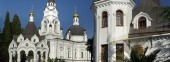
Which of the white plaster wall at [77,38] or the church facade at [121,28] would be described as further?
the white plaster wall at [77,38]

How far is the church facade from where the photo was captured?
27031 mm

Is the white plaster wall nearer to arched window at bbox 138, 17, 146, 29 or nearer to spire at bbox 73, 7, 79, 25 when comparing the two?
spire at bbox 73, 7, 79, 25

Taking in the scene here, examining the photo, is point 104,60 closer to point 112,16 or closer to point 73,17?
point 112,16

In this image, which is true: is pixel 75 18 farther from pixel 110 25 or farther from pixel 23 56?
pixel 110 25

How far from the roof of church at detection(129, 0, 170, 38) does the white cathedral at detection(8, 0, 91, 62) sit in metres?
34.4

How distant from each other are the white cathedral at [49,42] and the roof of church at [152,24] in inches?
1355

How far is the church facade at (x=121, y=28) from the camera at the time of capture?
27.0 metres

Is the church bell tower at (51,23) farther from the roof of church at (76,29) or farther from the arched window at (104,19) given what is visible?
the arched window at (104,19)

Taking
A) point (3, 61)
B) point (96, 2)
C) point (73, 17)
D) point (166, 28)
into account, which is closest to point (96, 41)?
point (96, 2)

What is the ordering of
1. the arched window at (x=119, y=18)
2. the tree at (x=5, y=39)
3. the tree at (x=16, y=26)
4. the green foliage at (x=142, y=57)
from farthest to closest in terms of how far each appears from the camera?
the tree at (x=16, y=26) → the tree at (x=5, y=39) → the arched window at (x=119, y=18) → the green foliage at (x=142, y=57)

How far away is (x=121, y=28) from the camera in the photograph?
28156 millimetres

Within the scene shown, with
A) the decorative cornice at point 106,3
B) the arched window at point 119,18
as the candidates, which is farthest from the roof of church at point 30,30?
the arched window at point 119,18

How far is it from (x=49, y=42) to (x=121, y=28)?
41391mm

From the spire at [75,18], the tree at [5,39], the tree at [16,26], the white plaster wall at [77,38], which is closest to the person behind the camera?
the tree at [5,39]
